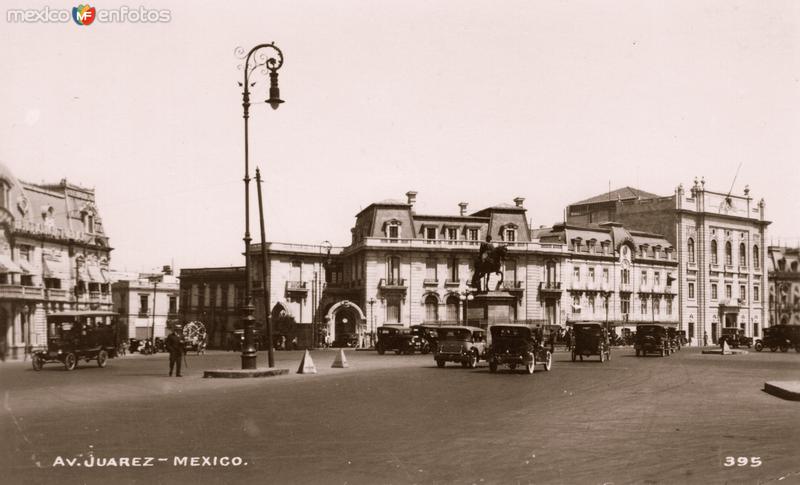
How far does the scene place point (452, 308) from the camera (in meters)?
69.1

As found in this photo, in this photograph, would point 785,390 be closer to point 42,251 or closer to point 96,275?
point 42,251

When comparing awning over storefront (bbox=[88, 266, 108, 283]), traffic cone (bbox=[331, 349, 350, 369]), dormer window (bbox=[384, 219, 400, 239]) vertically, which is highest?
dormer window (bbox=[384, 219, 400, 239])

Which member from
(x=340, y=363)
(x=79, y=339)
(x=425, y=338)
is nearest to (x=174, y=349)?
(x=79, y=339)

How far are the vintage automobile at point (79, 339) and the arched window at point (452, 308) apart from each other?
138 ft

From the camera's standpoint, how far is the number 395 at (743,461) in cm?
909

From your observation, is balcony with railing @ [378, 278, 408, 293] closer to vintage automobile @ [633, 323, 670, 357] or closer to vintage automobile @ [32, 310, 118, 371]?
vintage automobile @ [633, 323, 670, 357]

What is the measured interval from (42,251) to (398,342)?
109ft

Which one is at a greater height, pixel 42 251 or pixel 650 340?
pixel 42 251

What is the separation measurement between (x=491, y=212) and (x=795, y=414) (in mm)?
59577

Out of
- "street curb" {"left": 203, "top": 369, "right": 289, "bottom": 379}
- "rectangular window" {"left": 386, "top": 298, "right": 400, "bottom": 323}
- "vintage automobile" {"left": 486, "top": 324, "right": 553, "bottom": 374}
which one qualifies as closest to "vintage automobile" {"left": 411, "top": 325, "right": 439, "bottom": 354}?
"rectangular window" {"left": 386, "top": 298, "right": 400, "bottom": 323}

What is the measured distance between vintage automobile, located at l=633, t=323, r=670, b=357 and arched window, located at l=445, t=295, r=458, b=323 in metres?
26.9

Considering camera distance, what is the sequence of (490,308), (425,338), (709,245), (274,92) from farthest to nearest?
(709,245)
(425,338)
(490,308)
(274,92)

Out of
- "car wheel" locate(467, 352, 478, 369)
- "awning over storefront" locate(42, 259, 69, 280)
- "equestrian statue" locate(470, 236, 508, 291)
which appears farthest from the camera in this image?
"equestrian statue" locate(470, 236, 508, 291)

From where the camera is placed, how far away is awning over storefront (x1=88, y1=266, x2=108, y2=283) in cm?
1827
